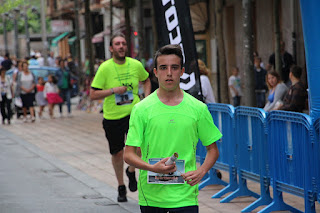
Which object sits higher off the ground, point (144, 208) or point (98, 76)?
point (98, 76)

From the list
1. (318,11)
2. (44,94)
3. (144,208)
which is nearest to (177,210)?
(144,208)

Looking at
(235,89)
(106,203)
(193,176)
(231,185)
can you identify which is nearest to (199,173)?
(193,176)

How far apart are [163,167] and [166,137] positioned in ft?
0.92

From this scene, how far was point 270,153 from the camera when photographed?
7.61 metres

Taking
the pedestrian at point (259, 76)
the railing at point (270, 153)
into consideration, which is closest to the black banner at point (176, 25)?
the railing at point (270, 153)

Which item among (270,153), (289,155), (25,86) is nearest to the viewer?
(289,155)

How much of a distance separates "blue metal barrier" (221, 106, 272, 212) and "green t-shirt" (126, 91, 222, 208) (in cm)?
317

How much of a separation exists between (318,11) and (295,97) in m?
4.14

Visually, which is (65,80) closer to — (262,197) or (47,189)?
(47,189)

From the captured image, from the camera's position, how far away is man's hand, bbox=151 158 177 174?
14.4ft

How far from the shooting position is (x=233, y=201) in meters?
8.70

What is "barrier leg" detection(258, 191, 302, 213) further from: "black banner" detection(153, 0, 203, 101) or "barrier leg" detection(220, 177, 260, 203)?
"black banner" detection(153, 0, 203, 101)


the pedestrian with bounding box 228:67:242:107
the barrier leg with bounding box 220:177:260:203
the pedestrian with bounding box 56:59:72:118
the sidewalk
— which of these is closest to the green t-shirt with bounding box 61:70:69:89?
the pedestrian with bounding box 56:59:72:118

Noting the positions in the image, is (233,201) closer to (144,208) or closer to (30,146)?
(144,208)
